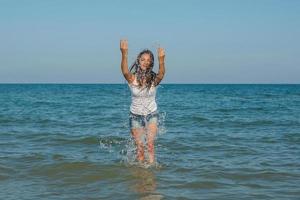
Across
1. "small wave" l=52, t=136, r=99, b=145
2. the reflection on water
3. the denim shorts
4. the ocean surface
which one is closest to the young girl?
the denim shorts

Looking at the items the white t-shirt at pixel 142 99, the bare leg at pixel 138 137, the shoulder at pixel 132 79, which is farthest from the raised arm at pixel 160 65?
the bare leg at pixel 138 137

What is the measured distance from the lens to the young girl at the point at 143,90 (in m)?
7.04

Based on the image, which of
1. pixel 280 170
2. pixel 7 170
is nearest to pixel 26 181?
pixel 7 170

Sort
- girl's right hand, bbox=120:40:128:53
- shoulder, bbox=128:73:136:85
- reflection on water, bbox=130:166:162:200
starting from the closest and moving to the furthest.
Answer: reflection on water, bbox=130:166:162:200
girl's right hand, bbox=120:40:128:53
shoulder, bbox=128:73:136:85

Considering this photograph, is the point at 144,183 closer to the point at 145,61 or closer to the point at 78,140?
the point at 145,61

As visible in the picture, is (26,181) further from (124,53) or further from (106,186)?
(124,53)

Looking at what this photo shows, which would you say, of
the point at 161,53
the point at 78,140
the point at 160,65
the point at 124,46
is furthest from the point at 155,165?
the point at 78,140

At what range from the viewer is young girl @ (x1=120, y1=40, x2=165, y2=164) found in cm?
704

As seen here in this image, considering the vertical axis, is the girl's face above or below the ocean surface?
above

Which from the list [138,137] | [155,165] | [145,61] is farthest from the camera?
[155,165]

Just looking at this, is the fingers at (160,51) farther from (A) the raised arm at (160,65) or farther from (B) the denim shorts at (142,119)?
(B) the denim shorts at (142,119)

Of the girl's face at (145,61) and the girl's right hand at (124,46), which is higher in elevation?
the girl's right hand at (124,46)

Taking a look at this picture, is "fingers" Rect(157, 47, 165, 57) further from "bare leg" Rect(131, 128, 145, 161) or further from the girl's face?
"bare leg" Rect(131, 128, 145, 161)

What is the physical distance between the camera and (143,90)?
7.25 meters
